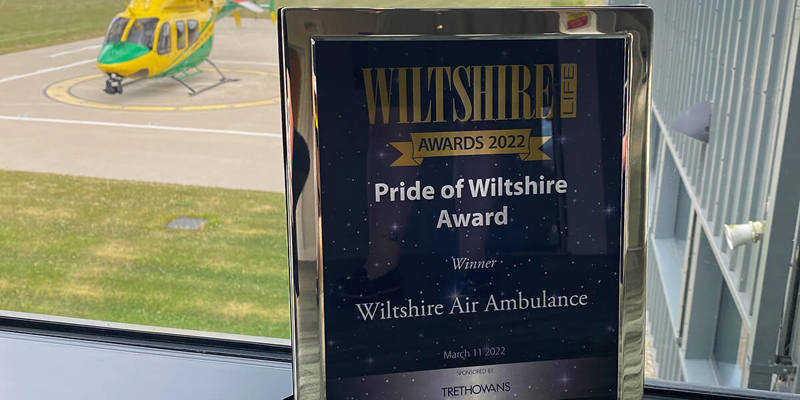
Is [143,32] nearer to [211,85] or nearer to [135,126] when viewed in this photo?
[211,85]

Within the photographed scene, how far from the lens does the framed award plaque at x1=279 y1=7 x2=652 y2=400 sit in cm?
52

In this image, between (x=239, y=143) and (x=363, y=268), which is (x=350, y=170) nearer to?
(x=363, y=268)

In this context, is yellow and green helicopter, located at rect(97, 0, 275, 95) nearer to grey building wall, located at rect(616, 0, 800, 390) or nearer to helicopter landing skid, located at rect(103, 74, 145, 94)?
helicopter landing skid, located at rect(103, 74, 145, 94)

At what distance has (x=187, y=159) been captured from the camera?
4.40m

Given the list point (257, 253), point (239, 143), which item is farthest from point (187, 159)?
point (257, 253)

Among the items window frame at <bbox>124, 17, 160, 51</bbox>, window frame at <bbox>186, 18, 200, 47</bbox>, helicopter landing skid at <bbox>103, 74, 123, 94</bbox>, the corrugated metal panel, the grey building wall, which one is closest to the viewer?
the grey building wall

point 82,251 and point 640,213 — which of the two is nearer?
point 640,213

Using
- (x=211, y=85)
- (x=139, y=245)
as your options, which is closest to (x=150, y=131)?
(x=211, y=85)

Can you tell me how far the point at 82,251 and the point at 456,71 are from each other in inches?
151

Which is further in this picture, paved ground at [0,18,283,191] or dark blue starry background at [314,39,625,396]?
paved ground at [0,18,283,191]

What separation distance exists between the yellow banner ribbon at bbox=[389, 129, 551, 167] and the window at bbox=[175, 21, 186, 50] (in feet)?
16.5

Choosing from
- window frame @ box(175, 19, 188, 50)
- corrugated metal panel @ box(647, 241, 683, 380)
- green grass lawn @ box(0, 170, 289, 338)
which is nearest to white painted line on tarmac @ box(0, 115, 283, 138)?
green grass lawn @ box(0, 170, 289, 338)

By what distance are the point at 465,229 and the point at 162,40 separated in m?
5.60

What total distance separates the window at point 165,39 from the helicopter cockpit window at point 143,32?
7 centimetres
